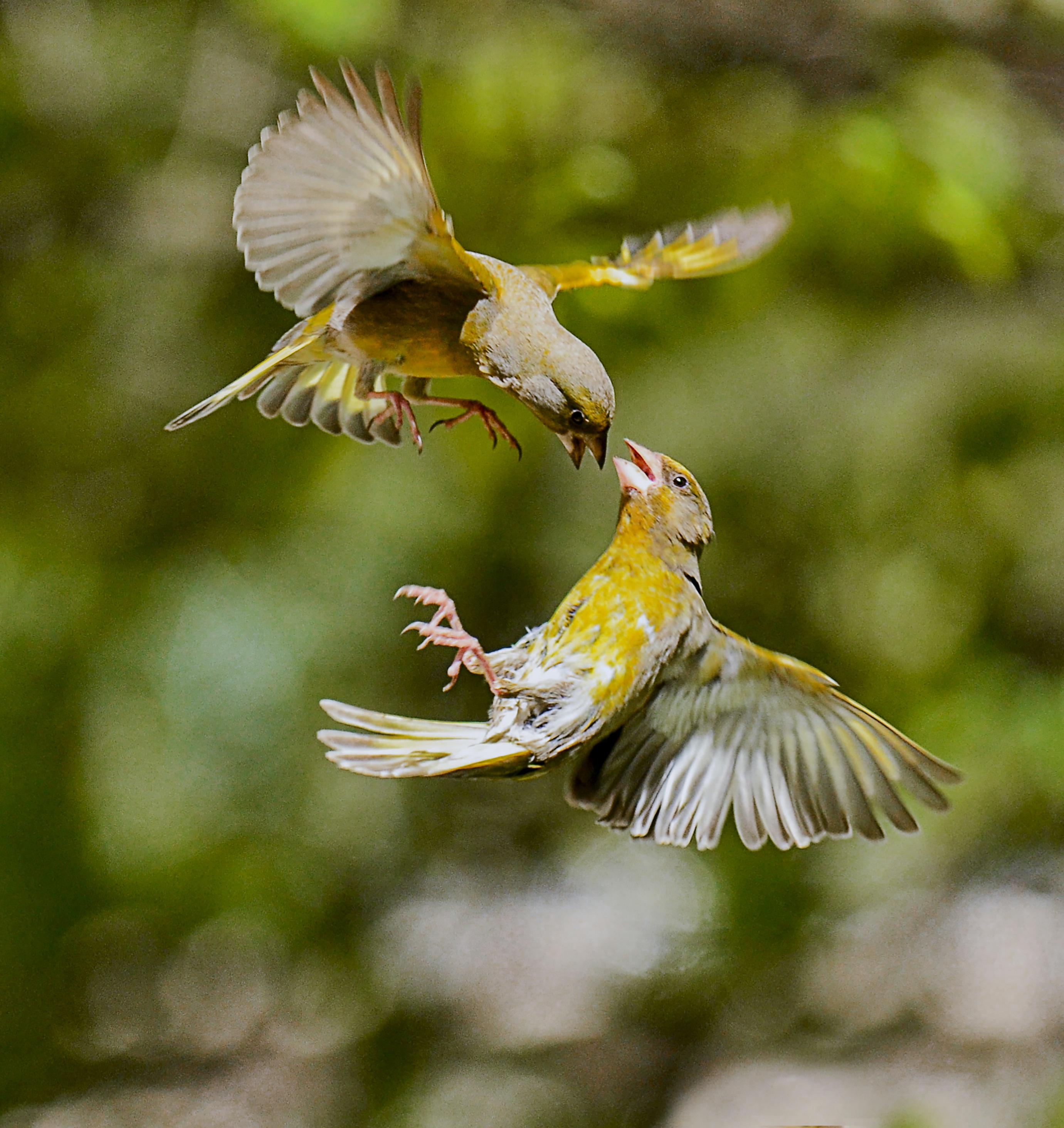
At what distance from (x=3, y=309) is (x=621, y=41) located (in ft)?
6.39

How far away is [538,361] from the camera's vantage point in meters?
1.11

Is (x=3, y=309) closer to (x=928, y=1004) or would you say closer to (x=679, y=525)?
(x=679, y=525)

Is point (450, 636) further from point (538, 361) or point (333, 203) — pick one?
point (333, 203)

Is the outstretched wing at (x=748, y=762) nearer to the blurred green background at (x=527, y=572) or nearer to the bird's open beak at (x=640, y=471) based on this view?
the bird's open beak at (x=640, y=471)

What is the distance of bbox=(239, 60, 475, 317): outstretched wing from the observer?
3.14ft

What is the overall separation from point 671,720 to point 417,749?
1.28 feet

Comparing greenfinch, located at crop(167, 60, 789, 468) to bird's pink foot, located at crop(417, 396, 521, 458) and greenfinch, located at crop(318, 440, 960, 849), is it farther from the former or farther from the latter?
greenfinch, located at crop(318, 440, 960, 849)

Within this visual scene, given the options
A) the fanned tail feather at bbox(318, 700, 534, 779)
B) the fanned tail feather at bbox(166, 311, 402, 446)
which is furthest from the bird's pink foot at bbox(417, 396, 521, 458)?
the fanned tail feather at bbox(318, 700, 534, 779)

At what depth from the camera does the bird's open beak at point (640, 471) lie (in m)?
1.36

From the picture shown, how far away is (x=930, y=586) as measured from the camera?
3.99 m

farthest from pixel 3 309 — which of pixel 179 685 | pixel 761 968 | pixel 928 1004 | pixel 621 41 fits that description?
pixel 928 1004

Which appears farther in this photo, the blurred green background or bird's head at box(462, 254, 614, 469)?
the blurred green background

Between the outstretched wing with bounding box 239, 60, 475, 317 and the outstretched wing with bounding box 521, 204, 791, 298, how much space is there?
0.28 m

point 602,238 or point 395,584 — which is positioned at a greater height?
point 602,238
